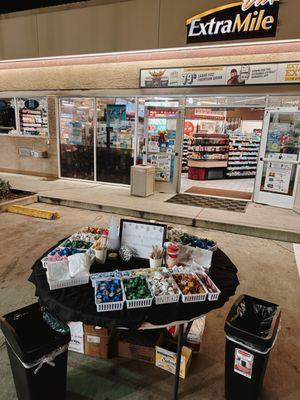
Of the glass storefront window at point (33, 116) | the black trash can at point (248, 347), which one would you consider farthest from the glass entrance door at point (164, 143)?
the black trash can at point (248, 347)

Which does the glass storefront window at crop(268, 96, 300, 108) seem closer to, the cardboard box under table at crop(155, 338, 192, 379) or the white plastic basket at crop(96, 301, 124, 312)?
the cardboard box under table at crop(155, 338, 192, 379)

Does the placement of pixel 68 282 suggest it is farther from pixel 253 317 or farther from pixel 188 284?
pixel 253 317

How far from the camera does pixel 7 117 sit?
8.96 meters

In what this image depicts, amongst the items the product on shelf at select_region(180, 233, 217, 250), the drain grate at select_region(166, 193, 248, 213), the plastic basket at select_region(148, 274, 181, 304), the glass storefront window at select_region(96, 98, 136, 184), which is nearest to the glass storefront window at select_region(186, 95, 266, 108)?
the glass storefront window at select_region(96, 98, 136, 184)

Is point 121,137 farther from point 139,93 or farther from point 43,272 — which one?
point 43,272

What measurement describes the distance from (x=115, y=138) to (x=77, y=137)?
1.24 metres

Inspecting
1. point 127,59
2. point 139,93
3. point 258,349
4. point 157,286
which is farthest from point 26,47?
point 258,349

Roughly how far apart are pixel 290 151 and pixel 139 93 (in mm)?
3716

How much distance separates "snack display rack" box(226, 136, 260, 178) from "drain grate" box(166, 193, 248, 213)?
3.66m

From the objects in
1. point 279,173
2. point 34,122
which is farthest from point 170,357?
point 34,122

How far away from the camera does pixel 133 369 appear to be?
2135 millimetres

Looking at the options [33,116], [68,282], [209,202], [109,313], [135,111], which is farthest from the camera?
[33,116]

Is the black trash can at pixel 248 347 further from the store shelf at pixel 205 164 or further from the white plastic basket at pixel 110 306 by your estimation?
the store shelf at pixel 205 164

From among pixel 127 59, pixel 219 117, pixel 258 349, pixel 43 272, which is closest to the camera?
pixel 258 349
